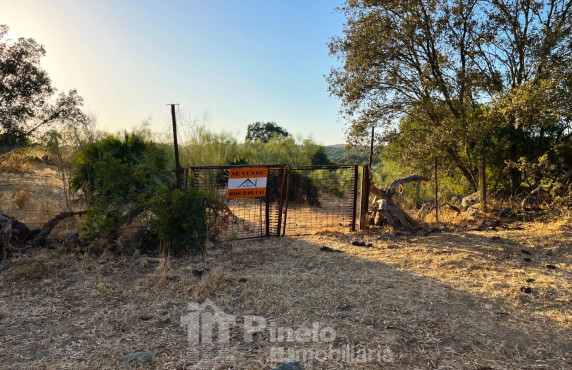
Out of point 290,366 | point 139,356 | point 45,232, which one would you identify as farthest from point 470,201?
point 45,232

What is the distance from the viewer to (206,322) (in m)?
2.99

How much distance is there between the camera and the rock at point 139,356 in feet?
7.95

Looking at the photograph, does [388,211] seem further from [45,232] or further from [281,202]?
[45,232]

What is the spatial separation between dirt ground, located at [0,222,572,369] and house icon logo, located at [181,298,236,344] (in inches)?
1.6

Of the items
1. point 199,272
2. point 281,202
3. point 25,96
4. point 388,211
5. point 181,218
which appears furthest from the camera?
point 25,96

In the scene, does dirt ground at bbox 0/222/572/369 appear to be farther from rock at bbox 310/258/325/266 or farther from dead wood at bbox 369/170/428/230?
dead wood at bbox 369/170/428/230

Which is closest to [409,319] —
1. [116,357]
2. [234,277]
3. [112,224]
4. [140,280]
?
[234,277]

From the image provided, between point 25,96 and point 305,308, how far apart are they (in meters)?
16.4

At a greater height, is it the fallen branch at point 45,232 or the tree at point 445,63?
the tree at point 445,63

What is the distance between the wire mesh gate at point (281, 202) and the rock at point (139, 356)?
2.80 metres

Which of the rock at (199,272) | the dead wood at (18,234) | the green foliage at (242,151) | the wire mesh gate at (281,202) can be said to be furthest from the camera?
the green foliage at (242,151)

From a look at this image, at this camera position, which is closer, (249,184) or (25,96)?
(249,184)

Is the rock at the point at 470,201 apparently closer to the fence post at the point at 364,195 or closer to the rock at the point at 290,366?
the fence post at the point at 364,195

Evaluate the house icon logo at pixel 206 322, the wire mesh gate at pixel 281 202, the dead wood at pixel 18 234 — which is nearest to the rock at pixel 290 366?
the house icon logo at pixel 206 322
